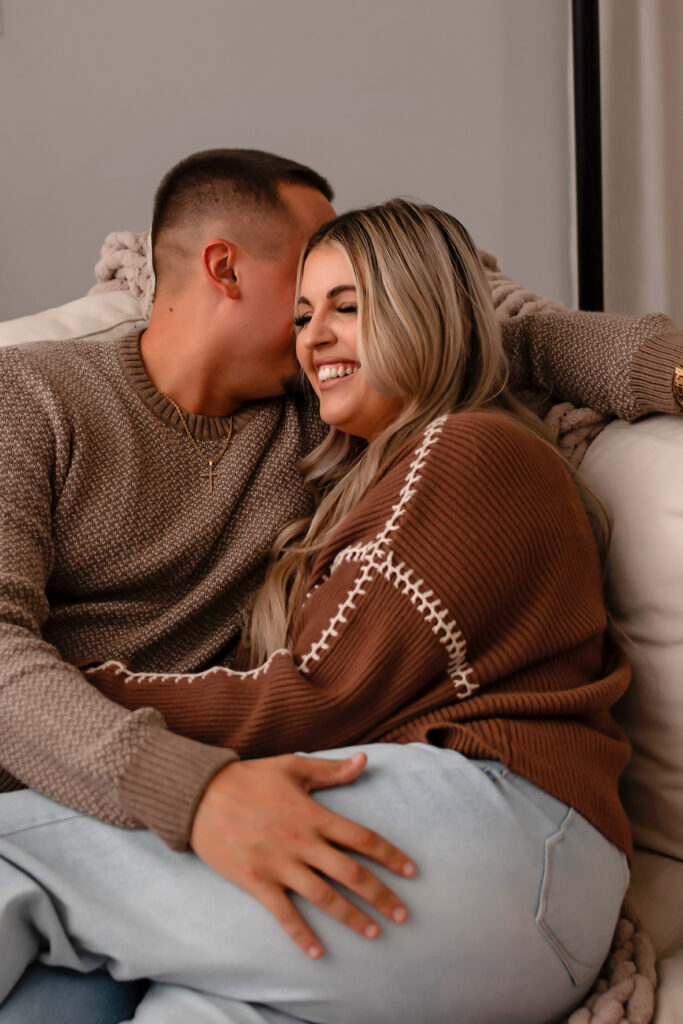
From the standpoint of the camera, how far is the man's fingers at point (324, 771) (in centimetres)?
87

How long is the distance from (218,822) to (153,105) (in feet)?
5.48

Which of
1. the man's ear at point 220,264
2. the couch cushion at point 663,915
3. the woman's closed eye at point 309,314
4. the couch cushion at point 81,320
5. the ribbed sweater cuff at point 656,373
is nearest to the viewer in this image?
the couch cushion at point 663,915

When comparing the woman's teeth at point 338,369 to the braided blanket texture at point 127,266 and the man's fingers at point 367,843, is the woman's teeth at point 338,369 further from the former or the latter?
the man's fingers at point 367,843

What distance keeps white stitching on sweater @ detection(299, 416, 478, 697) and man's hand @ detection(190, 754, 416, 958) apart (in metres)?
0.18

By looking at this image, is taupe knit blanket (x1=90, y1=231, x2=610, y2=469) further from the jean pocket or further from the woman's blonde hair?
the jean pocket

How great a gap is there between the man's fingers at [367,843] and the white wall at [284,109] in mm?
1590

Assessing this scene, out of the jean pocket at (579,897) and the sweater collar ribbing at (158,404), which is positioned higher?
the sweater collar ribbing at (158,404)

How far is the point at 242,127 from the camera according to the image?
2.11 meters

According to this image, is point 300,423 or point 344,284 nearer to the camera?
point 344,284

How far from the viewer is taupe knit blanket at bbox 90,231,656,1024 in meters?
0.88

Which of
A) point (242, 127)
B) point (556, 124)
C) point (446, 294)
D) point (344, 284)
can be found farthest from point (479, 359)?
point (556, 124)

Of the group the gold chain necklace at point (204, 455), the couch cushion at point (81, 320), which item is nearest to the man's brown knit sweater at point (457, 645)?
the gold chain necklace at point (204, 455)

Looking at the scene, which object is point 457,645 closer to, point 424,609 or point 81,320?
point 424,609

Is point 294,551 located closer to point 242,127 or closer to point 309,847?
point 309,847
